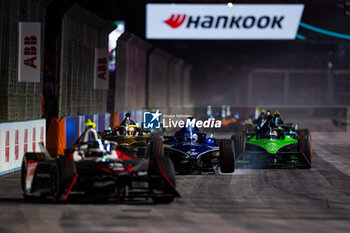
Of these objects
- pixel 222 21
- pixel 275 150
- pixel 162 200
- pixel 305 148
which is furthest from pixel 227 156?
pixel 222 21

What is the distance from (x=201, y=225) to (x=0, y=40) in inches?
376

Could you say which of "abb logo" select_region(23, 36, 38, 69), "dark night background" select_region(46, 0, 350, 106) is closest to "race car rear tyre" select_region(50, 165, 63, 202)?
"abb logo" select_region(23, 36, 38, 69)

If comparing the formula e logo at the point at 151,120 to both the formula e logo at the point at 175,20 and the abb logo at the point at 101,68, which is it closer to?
the abb logo at the point at 101,68

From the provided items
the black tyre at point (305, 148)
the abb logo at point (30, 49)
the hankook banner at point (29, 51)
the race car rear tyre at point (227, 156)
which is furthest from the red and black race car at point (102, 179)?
the black tyre at point (305, 148)

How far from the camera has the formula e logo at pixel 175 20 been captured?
151 feet

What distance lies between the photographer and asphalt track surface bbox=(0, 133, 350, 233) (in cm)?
970

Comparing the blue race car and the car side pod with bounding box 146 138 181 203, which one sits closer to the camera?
the car side pod with bounding box 146 138 181 203

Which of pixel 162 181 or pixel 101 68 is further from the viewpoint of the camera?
pixel 101 68

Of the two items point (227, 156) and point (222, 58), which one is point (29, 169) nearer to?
point (227, 156)

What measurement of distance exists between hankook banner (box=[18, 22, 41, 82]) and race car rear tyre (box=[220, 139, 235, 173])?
5067mm

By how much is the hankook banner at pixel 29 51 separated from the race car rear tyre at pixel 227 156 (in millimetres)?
5067

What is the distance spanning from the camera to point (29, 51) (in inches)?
762

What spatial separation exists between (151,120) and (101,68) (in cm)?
685

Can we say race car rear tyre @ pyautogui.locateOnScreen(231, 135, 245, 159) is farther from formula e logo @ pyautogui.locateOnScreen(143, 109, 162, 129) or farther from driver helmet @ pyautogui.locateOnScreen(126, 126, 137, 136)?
formula e logo @ pyautogui.locateOnScreen(143, 109, 162, 129)
